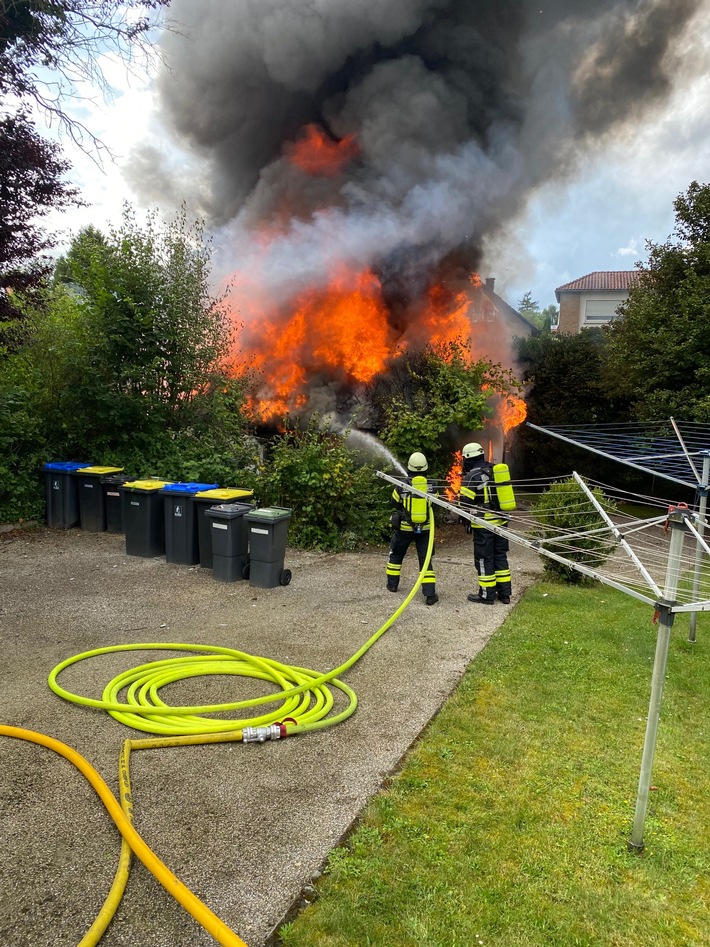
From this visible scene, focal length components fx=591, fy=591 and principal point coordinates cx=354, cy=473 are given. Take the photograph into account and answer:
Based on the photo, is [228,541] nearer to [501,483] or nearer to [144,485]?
[144,485]

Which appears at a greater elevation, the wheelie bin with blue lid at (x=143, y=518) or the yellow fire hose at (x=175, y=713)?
the wheelie bin with blue lid at (x=143, y=518)

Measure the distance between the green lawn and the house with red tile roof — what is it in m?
38.2

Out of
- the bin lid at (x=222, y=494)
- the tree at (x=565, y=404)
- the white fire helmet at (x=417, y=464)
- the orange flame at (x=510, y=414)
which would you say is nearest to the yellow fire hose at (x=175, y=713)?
the white fire helmet at (x=417, y=464)

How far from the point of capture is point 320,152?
14883 mm

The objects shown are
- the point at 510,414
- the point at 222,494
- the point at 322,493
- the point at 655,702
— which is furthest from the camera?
the point at 510,414

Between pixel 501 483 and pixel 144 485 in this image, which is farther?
pixel 144 485

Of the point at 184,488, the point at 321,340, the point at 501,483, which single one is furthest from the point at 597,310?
the point at 184,488

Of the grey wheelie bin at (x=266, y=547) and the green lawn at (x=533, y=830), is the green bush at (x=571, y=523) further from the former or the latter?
the grey wheelie bin at (x=266, y=547)

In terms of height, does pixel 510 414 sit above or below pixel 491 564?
above

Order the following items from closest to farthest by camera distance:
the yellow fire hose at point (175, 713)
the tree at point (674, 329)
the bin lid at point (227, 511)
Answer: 1. the yellow fire hose at point (175, 713)
2. the bin lid at point (227, 511)
3. the tree at point (674, 329)

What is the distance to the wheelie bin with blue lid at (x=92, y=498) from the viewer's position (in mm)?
9078

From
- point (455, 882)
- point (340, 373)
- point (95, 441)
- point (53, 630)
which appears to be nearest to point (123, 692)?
point (53, 630)

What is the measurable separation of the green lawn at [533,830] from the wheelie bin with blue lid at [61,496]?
726cm

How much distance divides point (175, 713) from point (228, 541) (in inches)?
123
